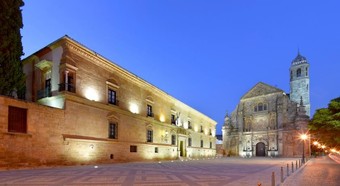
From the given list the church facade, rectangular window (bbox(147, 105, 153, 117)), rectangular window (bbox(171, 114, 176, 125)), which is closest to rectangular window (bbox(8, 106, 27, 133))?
rectangular window (bbox(147, 105, 153, 117))

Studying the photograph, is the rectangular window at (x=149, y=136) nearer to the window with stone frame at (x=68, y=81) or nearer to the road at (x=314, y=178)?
the window with stone frame at (x=68, y=81)

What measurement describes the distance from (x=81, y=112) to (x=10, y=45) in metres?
6.56

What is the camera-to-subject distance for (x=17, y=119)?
1541 centimetres

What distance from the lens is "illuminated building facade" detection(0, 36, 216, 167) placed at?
16.4m

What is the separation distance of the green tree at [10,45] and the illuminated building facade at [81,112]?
265 centimetres

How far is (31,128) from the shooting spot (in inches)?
631

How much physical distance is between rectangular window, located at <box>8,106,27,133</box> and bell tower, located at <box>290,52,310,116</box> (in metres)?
56.9

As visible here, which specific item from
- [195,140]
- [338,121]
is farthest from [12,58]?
[195,140]

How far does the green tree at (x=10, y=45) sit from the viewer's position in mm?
16375

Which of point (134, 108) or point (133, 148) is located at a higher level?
point (134, 108)

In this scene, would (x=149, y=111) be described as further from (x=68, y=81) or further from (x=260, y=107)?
(x=260, y=107)

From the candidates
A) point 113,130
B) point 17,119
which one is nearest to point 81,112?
point 113,130

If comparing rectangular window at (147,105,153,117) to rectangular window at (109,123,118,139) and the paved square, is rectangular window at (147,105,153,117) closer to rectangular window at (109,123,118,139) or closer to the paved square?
rectangular window at (109,123,118,139)

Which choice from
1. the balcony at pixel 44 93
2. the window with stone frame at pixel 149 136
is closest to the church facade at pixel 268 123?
the window with stone frame at pixel 149 136
